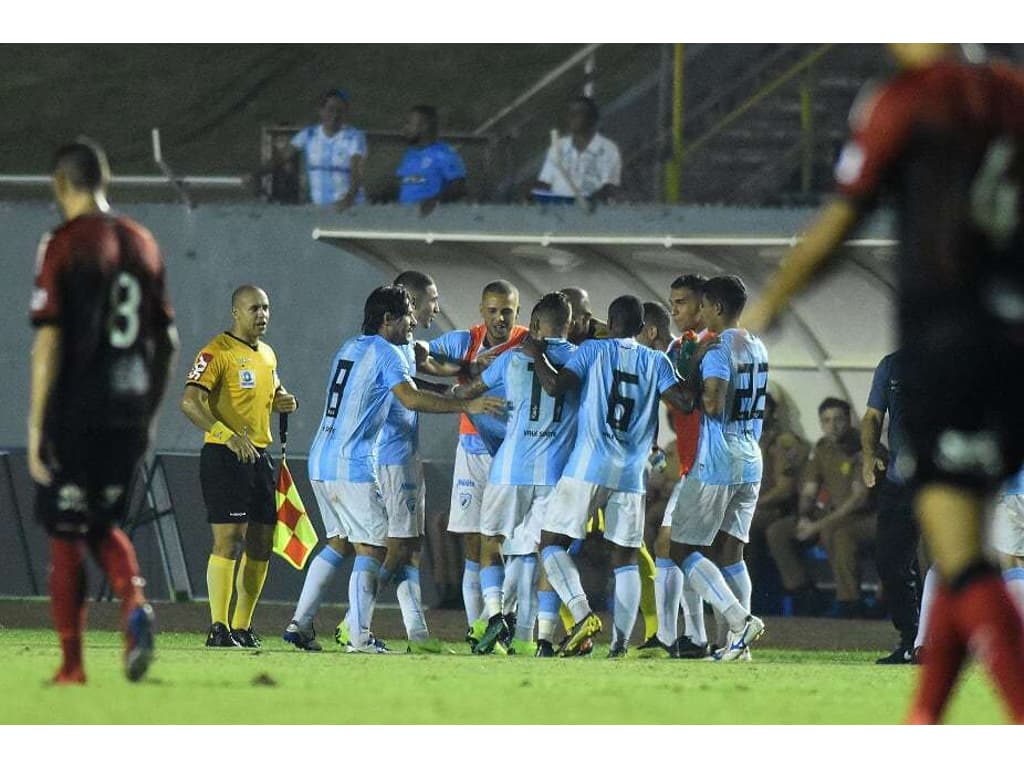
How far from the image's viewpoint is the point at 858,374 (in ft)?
61.9

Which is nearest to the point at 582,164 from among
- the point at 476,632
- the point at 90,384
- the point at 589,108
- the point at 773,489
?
the point at 589,108

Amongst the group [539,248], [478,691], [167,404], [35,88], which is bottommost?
[478,691]

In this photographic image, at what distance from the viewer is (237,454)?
1323cm

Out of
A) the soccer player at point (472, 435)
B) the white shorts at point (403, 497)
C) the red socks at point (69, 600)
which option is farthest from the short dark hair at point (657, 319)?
the red socks at point (69, 600)

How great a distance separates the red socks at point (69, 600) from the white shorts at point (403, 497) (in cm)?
478

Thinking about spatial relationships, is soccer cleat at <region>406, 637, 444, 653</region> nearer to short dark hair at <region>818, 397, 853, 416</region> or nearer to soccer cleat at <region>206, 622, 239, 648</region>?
soccer cleat at <region>206, 622, 239, 648</region>

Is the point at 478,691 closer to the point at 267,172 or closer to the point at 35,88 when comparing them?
the point at 267,172

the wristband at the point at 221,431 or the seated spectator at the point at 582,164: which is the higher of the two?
the seated spectator at the point at 582,164

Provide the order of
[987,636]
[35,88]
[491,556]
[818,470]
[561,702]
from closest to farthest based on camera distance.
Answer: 1. [987,636]
2. [561,702]
3. [491,556]
4. [818,470]
5. [35,88]

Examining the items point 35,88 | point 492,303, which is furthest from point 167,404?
point 35,88

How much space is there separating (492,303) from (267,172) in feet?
20.1

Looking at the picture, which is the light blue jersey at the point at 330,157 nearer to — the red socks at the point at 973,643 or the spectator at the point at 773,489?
the spectator at the point at 773,489

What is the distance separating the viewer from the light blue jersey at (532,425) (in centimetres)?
1340

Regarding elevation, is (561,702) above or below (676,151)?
below
